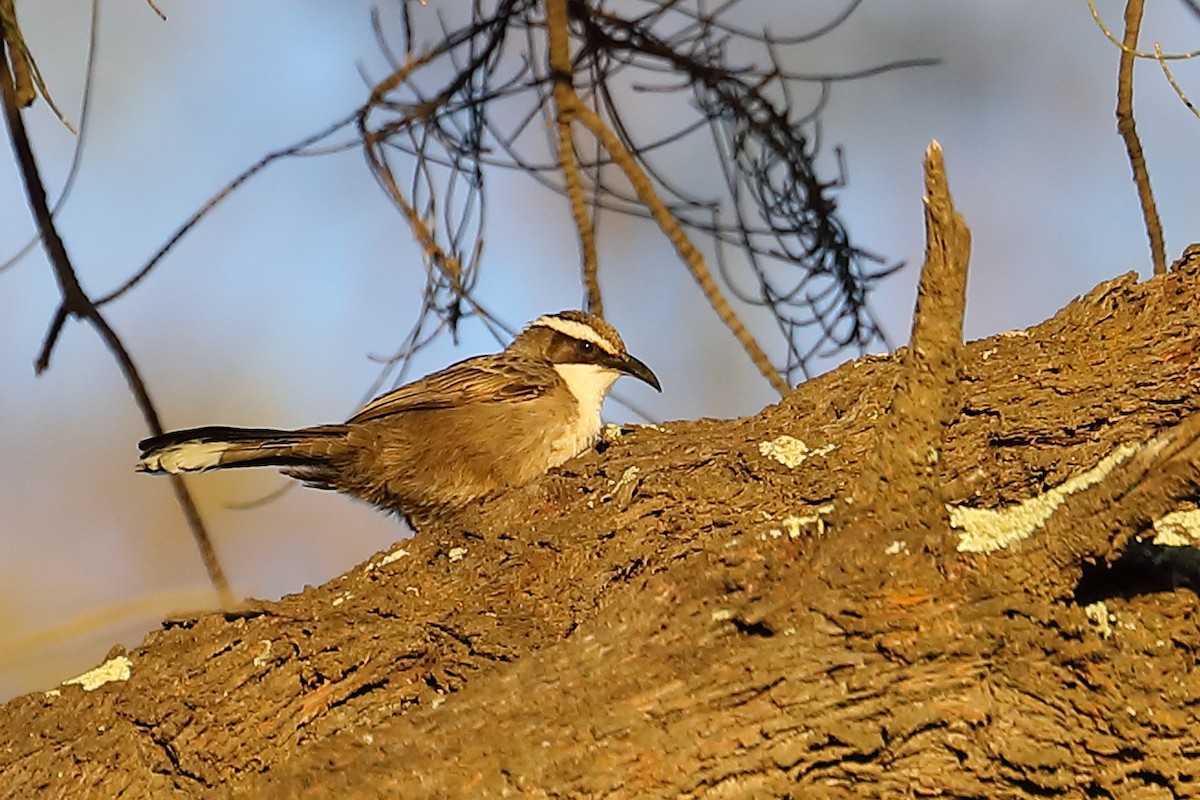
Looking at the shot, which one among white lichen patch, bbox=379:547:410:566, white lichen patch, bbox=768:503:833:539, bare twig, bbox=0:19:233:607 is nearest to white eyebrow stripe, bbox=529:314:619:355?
bare twig, bbox=0:19:233:607

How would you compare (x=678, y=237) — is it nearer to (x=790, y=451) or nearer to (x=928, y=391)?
(x=790, y=451)

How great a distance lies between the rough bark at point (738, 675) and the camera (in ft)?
6.26

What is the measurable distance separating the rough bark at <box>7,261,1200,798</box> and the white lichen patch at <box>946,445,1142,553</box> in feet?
0.08

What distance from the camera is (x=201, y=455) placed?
353cm

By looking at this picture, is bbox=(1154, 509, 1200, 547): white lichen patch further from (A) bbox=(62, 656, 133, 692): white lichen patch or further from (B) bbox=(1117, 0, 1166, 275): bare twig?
(A) bbox=(62, 656, 133, 692): white lichen patch

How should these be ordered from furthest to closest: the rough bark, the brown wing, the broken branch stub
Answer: the brown wing
the rough bark
the broken branch stub

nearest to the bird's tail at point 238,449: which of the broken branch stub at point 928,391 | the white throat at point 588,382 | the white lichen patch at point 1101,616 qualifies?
the white throat at point 588,382

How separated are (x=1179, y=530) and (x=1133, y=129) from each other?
6.25 feet

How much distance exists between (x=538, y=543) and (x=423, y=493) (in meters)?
1.61

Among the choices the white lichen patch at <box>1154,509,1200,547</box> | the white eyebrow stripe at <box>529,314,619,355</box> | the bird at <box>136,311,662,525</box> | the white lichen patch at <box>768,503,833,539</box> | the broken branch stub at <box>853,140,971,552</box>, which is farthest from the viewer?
the white eyebrow stripe at <box>529,314,619,355</box>

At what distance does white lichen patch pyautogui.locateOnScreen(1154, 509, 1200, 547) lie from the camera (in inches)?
84.0

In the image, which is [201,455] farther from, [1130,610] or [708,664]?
[1130,610]

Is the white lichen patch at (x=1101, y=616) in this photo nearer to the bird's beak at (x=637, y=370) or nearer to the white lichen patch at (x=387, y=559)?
the white lichen patch at (x=387, y=559)

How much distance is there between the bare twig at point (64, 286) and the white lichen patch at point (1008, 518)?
209cm
